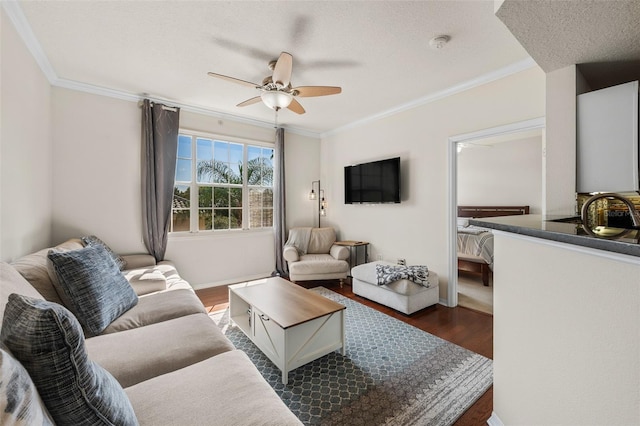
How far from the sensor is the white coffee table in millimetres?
1885

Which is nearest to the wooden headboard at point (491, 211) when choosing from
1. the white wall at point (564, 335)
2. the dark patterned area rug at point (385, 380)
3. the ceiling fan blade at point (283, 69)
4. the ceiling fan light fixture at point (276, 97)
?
the dark patterned area rug at point (385, 380)

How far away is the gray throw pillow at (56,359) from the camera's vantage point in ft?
1.97

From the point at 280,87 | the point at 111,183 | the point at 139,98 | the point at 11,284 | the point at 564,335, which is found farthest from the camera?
the point at 139,98

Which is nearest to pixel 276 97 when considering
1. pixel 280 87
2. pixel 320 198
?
pixel 280 87

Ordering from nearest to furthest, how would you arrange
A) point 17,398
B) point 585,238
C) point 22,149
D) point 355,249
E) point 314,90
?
point 17,398, point 585,238, point 22,149, point 314,90, point 355,249

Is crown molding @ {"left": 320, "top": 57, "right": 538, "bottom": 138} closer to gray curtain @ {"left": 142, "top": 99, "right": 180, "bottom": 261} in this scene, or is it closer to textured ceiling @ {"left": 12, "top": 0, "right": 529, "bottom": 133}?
textured ceiling @ {"left": 12, "top": 0, "right": 529, "bottom": 133}

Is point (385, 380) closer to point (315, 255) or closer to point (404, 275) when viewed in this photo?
point (404, 275)

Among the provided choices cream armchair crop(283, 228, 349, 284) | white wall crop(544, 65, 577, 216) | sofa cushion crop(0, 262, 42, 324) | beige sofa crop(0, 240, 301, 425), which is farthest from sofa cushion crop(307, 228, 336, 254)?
sofa cushion crop(0, 262, 42, 324)

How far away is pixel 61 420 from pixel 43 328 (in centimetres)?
22

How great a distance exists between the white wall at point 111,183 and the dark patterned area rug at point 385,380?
170 centimetres

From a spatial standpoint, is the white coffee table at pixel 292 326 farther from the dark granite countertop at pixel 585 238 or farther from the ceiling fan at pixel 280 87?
the ceiling fan at pixel 280 87

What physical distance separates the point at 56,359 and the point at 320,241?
13.1 ft

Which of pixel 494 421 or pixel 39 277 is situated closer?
pixel 494 421

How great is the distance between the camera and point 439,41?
219cm
